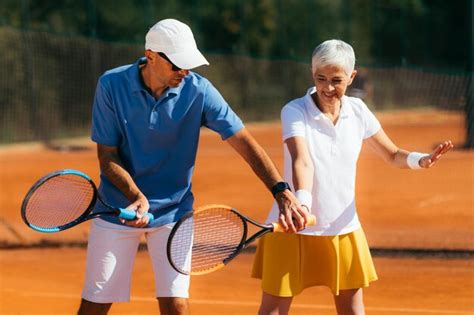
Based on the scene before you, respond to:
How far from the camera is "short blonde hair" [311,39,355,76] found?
16.3 ft

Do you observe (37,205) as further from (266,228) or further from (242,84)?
(242,84)

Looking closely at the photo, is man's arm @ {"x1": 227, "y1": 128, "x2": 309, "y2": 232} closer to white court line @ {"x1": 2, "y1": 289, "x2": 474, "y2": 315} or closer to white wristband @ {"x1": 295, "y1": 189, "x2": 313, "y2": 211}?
white wristband @ {"x1": 295, "y1": 189, "x2": 313, "y2": 211}

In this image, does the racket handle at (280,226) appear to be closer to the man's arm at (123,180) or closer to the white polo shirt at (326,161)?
the white polo shirt at (326,161)

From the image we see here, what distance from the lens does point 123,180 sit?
5000 mm

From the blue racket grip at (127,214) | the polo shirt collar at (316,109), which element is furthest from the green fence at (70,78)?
the blue racket grip at (127,214)

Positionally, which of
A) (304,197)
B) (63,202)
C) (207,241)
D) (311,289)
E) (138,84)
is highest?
(138,84)

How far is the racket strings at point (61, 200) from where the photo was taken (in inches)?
198

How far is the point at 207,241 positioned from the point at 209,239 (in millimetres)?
19

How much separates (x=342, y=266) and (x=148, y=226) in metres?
0.90

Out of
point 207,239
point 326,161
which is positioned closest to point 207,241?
point 207,239

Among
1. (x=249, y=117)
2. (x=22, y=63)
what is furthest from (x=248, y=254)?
(x=249, y=117)

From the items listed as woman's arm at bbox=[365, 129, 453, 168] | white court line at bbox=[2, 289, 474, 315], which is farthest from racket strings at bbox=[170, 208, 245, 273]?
white court line at bbox=[2, 289, 474, 315]

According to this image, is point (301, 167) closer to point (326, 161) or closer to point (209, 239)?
point (326, 161)

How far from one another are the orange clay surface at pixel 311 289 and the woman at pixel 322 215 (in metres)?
2.54
